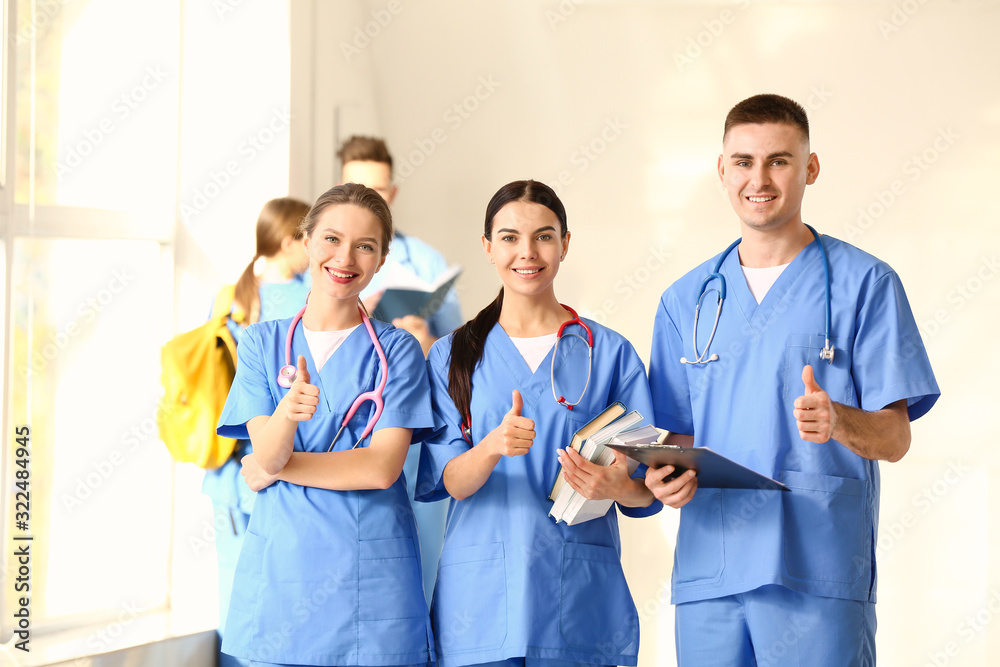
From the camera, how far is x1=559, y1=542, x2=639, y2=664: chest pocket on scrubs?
1.62 meters

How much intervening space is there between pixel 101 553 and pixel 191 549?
0.32 metres

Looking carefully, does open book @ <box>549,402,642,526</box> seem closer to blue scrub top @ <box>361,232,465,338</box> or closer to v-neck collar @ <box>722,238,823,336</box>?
v-neck collar @ <box>722,238,823,336</box>

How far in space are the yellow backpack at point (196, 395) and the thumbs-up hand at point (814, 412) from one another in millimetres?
1690

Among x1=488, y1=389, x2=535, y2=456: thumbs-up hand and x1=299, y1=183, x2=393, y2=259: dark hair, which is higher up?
x1=299, y1=183, x2=393, y2=259: dark hair

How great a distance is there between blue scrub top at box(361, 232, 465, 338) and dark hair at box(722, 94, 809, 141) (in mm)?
1464

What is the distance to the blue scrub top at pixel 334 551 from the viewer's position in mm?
1591

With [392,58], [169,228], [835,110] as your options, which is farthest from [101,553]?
[835,110]

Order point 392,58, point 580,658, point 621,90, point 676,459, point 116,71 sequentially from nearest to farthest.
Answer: point 676,459
point 580,658
point 116,71
point 621,90
point 392,58

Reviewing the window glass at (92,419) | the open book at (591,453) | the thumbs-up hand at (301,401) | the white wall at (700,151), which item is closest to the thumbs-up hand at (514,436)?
the open book at (591,453)

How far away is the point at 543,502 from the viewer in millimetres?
1667

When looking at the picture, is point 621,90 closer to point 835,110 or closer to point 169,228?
point 835,110

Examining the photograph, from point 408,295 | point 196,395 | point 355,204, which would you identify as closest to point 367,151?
point 408,295

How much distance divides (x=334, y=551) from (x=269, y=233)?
147 cm

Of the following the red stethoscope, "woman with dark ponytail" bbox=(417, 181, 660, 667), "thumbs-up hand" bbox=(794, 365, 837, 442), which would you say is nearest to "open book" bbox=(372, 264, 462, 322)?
"woman with dark ponytail" bbox=(417, 181, 660, 667)
